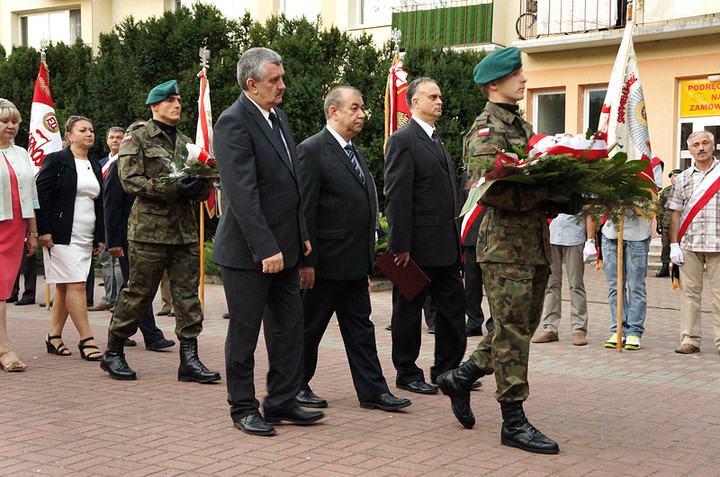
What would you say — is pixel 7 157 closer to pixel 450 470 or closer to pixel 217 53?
pixel 450 470

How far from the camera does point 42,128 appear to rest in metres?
14.1

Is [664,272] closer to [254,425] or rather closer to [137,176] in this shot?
[137,176]

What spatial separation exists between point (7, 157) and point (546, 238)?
4.79 metres

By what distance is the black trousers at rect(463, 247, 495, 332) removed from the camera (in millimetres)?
9953

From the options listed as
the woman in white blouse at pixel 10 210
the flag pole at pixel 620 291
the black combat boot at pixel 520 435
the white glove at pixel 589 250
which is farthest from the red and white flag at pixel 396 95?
the black combat boot at pixel 520 435

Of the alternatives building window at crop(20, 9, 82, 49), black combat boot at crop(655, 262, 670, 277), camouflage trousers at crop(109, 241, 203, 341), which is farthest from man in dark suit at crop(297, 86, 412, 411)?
building window at crop(20, 9, 82, 49)

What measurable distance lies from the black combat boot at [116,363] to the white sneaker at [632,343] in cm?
479

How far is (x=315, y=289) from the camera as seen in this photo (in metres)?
6.38

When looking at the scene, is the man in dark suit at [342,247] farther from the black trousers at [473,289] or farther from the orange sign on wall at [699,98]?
the orange sign on wall at [699,98]

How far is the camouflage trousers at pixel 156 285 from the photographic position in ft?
23.7

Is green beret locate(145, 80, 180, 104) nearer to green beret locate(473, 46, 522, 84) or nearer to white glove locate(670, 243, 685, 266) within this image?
green beret locate(473, 46, 522, 84)

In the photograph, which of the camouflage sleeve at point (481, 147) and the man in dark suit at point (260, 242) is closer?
the camouflage sleeve at point (481, 147)

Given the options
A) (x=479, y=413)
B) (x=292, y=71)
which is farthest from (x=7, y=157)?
(x=292, y=71)

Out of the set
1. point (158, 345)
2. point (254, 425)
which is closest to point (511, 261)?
point (254, 425)
